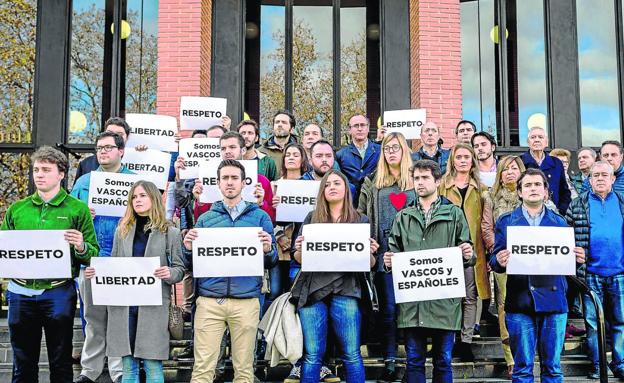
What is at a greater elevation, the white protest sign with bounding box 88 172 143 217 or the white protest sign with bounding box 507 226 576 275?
the white protest sign with bounding box 88 172 143 217

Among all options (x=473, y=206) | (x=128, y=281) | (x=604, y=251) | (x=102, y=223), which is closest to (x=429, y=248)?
(x=473, y=206)

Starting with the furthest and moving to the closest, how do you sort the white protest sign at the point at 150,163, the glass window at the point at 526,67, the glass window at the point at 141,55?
the glass window at the point at 526,67, the glass window at the point at 141,55, the white protest sign at the point at 150,163

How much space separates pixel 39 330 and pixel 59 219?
3.06ft

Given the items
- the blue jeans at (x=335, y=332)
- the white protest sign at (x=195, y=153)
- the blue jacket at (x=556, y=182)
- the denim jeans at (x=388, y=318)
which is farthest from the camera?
the blue jacket at (x=556, y=182)

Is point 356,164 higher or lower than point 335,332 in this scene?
higher

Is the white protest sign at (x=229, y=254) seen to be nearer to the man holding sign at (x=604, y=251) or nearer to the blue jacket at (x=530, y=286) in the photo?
the blue jacket at (x=530, y=286)

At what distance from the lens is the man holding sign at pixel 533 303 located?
242 inches

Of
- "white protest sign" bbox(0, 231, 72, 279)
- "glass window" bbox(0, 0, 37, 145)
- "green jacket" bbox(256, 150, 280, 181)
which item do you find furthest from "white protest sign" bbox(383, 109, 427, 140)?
"glass window" bbox(0, 0, 37, 145)

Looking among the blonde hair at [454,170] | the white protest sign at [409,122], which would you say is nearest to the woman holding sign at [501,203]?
the blonde hair at [454,170]

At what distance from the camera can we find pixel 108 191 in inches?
281

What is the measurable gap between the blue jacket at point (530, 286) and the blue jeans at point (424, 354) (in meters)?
0.65

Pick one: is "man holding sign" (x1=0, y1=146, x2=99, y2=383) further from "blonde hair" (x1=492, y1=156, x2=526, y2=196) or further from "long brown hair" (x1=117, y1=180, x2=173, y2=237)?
"blonde hair" (x1=492, y1=156, x2=526, y2=196)

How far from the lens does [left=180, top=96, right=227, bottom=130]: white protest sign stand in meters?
9.30

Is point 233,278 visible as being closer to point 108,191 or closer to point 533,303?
point 108,191
